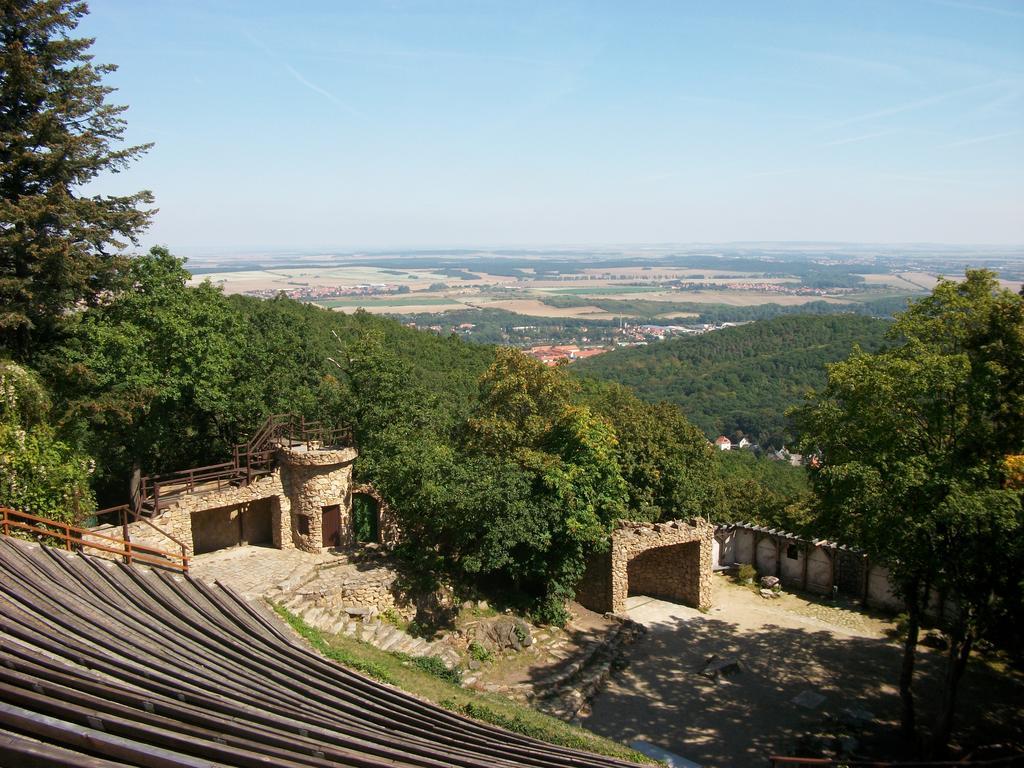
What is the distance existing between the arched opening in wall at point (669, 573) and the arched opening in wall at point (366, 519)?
755cm

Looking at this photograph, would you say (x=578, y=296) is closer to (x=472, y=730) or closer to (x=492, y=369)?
(x=492, y=369)

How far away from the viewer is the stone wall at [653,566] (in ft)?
63.6

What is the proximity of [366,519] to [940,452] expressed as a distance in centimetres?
1401

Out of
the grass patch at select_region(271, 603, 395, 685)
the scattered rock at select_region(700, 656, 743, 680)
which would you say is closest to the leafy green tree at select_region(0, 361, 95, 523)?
the grass patch at select_region(271, 603, 395, 685)

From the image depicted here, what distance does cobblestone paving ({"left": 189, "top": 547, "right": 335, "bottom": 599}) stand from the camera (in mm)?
15695

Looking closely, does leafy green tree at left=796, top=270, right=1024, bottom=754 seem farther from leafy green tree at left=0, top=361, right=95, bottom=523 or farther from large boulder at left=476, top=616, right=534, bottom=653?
leafy green tree at left=0, top=361, right=95, bottom=523

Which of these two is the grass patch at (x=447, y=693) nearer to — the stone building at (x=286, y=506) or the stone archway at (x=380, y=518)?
the stone building at (x=286, y=506)

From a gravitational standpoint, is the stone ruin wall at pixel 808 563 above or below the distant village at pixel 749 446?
above

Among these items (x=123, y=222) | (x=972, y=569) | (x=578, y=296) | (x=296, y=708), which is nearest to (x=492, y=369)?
(x=123, y=222)

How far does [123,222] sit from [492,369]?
10.2m

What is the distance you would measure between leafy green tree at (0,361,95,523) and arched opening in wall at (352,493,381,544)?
6602 mm

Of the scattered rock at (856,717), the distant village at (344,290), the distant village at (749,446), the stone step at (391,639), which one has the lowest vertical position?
the distant village at (749,446)

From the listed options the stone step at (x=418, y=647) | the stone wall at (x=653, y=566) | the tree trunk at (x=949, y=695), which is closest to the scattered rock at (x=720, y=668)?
the stone wall at (x=653, y=566)

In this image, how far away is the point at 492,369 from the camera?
65.2ft
